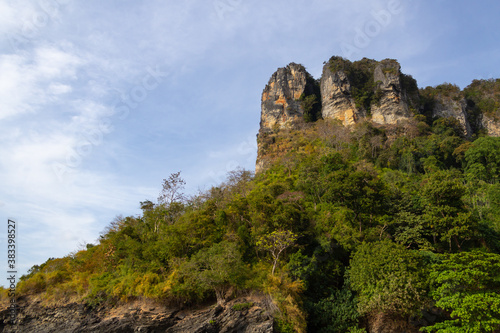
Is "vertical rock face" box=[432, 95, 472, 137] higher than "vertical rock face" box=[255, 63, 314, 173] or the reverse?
the reverse

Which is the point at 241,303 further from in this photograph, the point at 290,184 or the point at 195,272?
the point at 290,184

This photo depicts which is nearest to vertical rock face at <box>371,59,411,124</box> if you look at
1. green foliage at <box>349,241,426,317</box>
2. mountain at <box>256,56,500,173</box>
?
mountain at <box>256,56,500,173</box>

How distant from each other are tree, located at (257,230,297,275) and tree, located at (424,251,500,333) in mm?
8126

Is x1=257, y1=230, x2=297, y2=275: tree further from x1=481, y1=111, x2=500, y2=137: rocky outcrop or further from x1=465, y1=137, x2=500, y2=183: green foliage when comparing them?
x1=481, y1=111, x2=500, y2=137: rocky outcrop

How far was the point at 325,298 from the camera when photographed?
800 inches

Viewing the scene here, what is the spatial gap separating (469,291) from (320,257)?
826 cm

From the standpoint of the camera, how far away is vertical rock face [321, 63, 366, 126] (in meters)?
54.1

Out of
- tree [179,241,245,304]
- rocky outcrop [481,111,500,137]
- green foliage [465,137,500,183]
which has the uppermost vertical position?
rocky outcrop [481,111,500,137]

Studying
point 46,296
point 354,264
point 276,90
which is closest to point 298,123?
point 276,90

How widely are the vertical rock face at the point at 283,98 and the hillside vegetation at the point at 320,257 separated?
2674cm

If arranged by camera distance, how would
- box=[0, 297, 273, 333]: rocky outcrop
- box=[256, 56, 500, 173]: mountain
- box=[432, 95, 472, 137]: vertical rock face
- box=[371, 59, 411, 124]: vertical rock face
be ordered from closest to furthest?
box=[0, 297, 273, 333]: rocky outcrop < box=[371, 59, 411, 124]: vertical rock face < box=[256, 56, 500, 173]: mountain < box=[432, 95, 472, 137]: vertical rock face

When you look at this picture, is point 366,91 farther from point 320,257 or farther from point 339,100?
point 320,257

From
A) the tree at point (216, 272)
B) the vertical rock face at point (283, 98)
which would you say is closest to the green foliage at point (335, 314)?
the tree at point (216, 272)

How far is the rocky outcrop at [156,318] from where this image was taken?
59.9 feet
